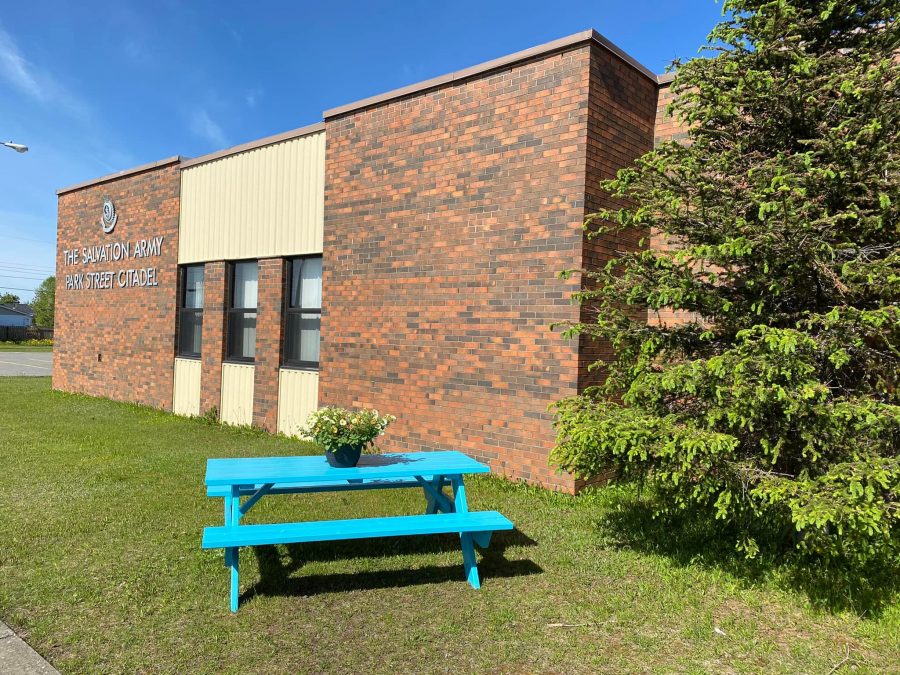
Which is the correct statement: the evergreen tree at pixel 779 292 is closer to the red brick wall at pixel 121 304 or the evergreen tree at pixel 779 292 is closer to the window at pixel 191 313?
the window at pixel 191 313

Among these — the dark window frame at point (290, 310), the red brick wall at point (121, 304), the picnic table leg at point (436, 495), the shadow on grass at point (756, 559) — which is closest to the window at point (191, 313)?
the red brick wall at point (121, 304)

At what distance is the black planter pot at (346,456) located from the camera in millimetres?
4906

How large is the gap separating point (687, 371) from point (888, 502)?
1405 millimetres

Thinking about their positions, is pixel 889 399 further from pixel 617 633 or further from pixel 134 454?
pixel 134 454

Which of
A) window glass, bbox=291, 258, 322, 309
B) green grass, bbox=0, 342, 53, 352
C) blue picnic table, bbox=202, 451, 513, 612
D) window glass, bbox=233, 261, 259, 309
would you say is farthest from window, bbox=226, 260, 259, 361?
green grass, bbox=0, 342, 53, 352

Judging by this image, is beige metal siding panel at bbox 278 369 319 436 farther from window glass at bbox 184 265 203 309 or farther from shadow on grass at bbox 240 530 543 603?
shadow on grass at bbox 240 530 543 603

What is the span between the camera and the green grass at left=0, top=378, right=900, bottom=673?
351cm

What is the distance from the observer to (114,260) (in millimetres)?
14164

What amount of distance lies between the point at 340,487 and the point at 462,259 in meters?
3.26

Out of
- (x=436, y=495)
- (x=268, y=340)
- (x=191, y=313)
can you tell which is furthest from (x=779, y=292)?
(x=191, y=313)

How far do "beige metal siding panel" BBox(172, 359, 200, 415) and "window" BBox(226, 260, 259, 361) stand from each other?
115 centimetres

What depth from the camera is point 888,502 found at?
12.9 ft

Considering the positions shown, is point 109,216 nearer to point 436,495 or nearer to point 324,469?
point 324,469

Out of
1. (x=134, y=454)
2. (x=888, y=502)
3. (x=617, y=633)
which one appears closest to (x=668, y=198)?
(x=888, y=502)
